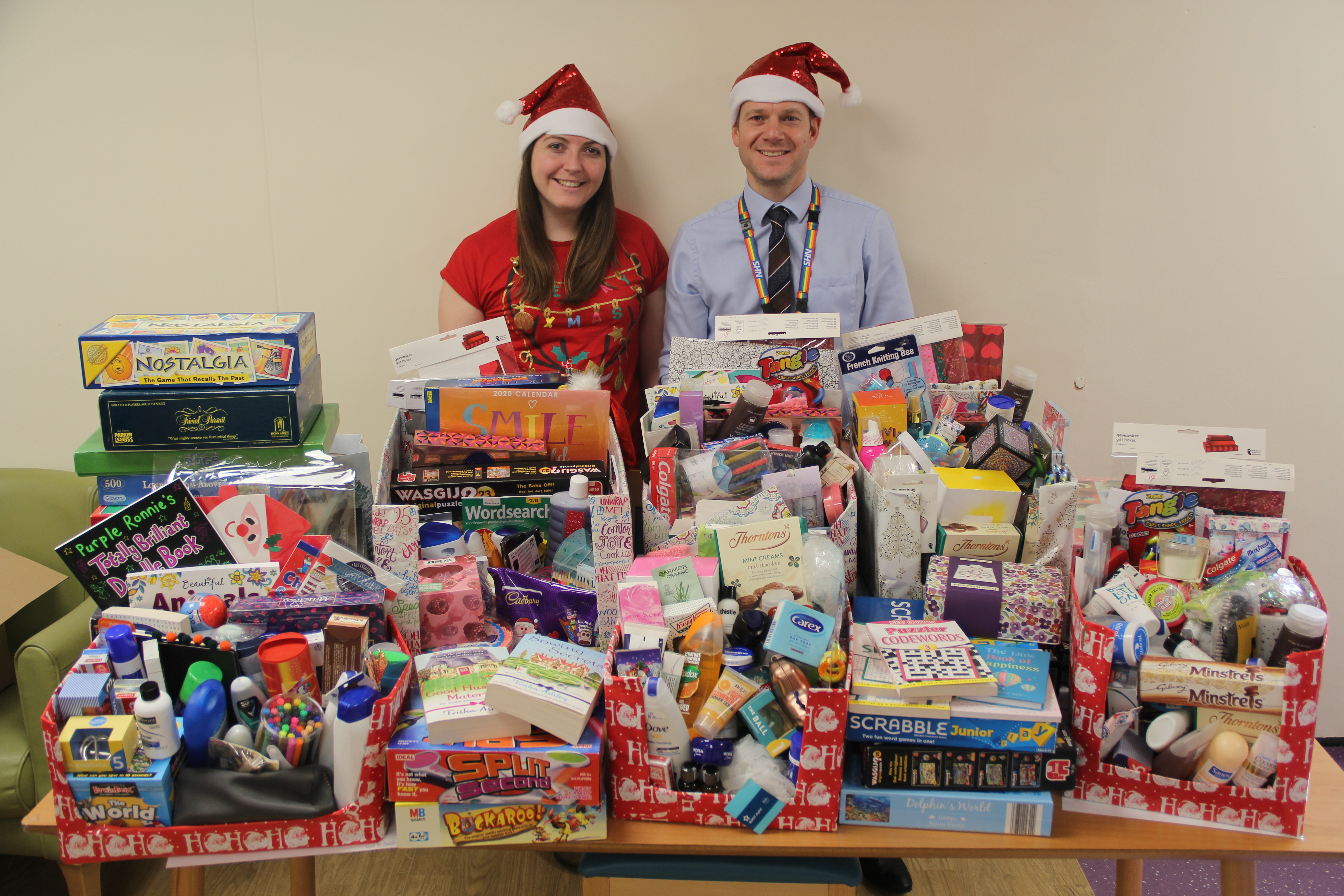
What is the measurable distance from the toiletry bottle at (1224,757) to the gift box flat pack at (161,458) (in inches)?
66.6

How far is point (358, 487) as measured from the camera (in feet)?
5.98

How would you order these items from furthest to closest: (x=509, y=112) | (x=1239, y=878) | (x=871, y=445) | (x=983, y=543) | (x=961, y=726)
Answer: (x=509, y=112) < (x=871, y=445) < (x=983, y=543) < (x=1239, y=878) < (x=961, y=726)

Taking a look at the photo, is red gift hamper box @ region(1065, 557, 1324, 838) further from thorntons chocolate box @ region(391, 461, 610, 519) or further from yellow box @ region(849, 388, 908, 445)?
thorntons chocolate box @ region(391, 461, 610, 519)

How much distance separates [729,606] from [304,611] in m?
0.70

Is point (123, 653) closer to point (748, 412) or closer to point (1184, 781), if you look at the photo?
point (748, 412)

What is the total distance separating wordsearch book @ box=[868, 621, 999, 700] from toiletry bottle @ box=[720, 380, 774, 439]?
2.17 feet

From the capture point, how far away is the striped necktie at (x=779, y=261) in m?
2.80

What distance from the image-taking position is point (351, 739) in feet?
3.97

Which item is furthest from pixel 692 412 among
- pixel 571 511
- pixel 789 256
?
pixel 789 256

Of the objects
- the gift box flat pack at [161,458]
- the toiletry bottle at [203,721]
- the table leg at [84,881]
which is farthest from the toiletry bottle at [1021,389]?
the table leg at [84,881]

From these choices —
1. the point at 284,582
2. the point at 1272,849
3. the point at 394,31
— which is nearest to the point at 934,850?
the point at 1272,849

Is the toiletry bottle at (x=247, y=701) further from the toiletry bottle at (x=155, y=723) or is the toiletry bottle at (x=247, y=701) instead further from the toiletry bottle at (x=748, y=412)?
the toiletry bottle at (x=748, y=412)

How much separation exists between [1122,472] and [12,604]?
8.83 ft

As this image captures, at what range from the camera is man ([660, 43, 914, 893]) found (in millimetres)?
2791
